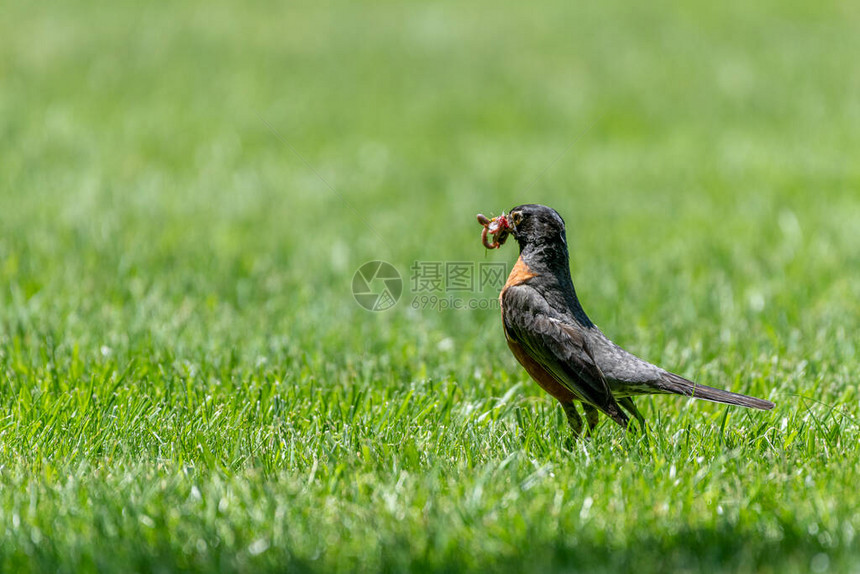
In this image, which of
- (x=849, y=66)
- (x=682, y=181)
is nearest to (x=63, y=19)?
(x=682, y=181)

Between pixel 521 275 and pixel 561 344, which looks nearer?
pixel 561 344

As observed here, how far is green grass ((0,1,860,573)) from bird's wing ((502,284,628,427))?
232mm

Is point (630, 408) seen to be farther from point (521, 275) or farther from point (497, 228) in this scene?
point (497, 228)

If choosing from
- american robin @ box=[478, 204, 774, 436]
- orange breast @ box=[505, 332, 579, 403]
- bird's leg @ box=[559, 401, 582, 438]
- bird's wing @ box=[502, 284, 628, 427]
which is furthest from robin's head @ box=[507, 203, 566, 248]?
bird's leg @ box=[559, 401, 582, 438]

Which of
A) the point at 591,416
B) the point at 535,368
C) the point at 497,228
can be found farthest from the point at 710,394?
the point at 497,228

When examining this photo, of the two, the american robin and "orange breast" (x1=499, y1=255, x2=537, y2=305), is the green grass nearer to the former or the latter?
the american robin

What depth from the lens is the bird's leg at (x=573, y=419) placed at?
11.7ft

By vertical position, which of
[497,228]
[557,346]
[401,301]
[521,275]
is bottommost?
[401,301]

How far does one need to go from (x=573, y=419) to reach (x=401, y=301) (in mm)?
2924

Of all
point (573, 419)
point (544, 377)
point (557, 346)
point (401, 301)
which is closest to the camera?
point (557, 346)

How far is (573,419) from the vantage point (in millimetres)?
3598

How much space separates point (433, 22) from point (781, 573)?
16.1 m

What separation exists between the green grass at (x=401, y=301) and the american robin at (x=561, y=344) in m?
0.20

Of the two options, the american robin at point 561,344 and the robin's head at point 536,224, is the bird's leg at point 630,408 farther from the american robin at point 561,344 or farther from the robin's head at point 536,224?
the robin's head at point 536,224
